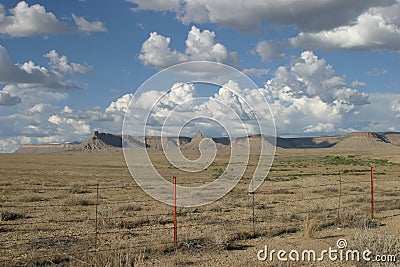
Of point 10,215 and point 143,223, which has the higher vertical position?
point 10,215

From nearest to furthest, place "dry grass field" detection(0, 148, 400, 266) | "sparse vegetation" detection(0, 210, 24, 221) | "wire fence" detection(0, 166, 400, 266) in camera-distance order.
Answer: "dry grass field" detection(0, 148, 400, 266), "wire fence" detection(0, 166, 400, 266), "sparse vegetation" detection(0, 210, 24, 221)

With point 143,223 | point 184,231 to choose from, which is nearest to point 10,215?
point 143,223

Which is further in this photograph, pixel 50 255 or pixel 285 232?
pixel 285 232

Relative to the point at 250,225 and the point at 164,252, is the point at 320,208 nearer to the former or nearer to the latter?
the point at 250,225

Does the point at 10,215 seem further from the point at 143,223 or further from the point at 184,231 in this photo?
the point at 184,231

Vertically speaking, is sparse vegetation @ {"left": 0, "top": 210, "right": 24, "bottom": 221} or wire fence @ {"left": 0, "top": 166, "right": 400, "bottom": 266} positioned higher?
sparse vegetation @ {"left": 0, "top": 210, "right": 24, "bottom": 221}

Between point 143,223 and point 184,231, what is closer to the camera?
point 184,231

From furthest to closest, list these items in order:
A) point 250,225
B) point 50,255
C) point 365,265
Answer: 1. point 250,225
2. point 50,255
3. point 365,265

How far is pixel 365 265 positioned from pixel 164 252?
15.7 feet

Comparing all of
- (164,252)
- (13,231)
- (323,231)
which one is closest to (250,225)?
(323,231)

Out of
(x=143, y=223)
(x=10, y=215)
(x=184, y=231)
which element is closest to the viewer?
(x=184, y=231)

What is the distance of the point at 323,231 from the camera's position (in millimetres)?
13125

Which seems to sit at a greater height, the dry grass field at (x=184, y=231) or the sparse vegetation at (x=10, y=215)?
the sparse vegetation at (x=10, y=215)

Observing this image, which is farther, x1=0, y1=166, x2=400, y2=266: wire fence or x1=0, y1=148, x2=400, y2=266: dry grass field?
x1=0, y1=166, x2=400, y2=266: wire fence
